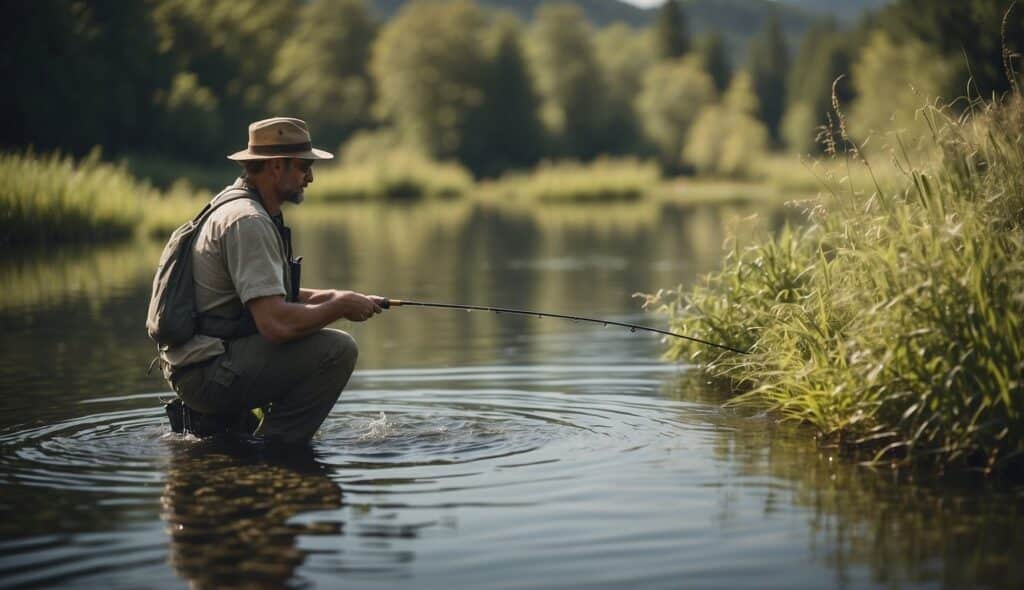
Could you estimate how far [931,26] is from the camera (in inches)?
1758

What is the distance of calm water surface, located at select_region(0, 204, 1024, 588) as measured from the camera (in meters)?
4.60

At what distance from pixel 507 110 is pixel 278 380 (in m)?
63.9

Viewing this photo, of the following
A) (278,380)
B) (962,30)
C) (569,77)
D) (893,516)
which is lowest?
(893,516)

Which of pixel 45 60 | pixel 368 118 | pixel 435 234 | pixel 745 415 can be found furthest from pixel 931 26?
pixel 368 118

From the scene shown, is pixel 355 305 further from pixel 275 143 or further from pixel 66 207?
pixel 66 207

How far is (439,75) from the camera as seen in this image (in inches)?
2768

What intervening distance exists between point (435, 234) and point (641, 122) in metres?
53.0

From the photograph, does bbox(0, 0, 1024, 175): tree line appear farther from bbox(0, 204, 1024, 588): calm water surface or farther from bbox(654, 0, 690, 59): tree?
bbox(0, 204, 1024, 588): calm water surface

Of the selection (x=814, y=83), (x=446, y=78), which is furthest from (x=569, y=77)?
(x=814, y=83)

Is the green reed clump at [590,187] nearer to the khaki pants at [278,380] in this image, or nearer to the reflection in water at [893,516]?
the khaki pants at [278,380]

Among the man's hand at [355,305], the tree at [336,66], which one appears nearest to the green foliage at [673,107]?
the tree at [336,66]

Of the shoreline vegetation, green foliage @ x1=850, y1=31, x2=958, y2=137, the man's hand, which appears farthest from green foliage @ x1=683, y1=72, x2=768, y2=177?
the man's hand

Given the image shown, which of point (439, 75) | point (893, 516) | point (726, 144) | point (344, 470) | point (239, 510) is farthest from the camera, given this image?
point (439, 75)

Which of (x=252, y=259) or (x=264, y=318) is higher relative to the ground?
(x=252, y=259)
